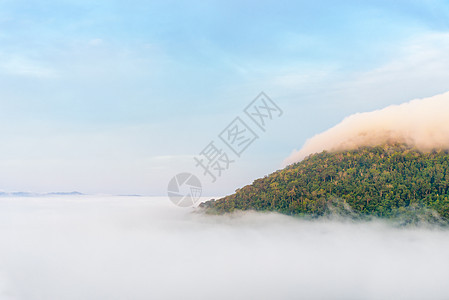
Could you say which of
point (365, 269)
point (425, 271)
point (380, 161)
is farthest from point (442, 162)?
point (365, 269)

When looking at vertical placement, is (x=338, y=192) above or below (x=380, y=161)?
below

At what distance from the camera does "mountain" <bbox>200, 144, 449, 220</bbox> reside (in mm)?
109425

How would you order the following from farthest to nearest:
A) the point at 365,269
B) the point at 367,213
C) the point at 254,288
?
the point at 254,288 < the point at 365,269 < the point at 367,213

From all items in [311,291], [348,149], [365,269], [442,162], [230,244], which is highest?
[348,149]

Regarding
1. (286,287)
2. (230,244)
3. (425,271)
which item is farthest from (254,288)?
(425,271)

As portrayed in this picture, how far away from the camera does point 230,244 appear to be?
602 ft

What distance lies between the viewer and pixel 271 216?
142 m

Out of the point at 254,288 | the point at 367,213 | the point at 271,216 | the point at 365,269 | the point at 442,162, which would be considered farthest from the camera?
the point at 254,288

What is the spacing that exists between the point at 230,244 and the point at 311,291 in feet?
150

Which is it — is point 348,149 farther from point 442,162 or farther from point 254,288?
point 254,288

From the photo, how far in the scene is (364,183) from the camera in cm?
11588

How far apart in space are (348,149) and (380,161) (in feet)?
39.7

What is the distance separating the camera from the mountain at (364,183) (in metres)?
109

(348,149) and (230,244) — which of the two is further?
(230,244)
